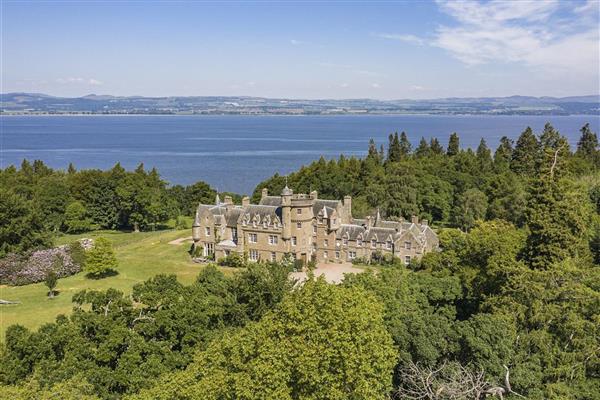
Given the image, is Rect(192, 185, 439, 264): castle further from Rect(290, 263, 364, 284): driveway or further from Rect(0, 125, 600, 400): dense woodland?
Rect(0, 125, 600, 400): dense woodland

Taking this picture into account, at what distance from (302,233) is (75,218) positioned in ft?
118

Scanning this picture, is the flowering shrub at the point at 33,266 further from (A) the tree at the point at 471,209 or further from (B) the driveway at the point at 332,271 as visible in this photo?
(A) the tree at the point at 471,209

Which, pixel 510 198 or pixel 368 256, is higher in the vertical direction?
pixel 510 198

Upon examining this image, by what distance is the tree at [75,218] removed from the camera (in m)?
67.7

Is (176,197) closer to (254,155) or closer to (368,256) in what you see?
(368,256)

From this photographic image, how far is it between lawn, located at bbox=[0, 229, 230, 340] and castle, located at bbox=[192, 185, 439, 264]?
4.52 meters

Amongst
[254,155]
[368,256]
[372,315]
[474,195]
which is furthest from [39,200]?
[254,155]

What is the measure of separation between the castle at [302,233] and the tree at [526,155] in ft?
100

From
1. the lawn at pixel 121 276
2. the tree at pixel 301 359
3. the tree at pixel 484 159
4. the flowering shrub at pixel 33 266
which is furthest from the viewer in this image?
the tree at pixel 484 159

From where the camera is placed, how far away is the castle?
162 feet

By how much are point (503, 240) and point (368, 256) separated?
20.0m

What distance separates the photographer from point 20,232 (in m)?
50.5

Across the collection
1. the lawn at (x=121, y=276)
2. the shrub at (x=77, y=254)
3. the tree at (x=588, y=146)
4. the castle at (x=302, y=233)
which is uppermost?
the tree at (x=588, y=146)

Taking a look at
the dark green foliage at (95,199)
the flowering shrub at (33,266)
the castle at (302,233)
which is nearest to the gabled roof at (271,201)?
the castle at (302,233)
